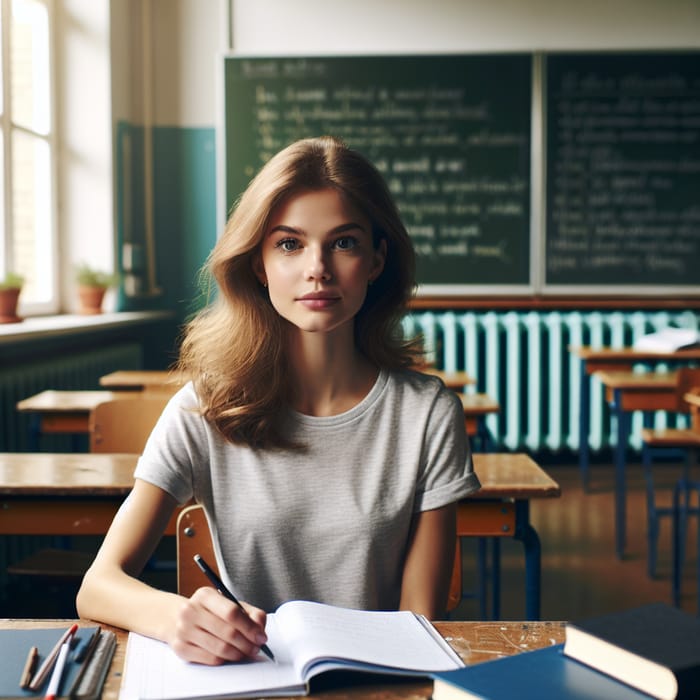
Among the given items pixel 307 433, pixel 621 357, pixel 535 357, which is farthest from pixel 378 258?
pixel 535 357

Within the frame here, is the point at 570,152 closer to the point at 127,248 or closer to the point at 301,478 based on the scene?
the point at 127,248

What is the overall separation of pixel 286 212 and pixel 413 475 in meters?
0.39

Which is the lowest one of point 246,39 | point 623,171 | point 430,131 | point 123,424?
point 123,424

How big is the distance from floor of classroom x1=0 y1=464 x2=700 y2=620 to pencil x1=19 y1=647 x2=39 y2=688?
1577 mm

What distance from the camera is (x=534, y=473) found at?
2010 mm

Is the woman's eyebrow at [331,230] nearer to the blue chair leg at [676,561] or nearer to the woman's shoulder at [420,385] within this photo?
the woman's shoulder at [420,385]

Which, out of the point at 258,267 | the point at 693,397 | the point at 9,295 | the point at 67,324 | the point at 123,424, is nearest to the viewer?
the point at 258,267

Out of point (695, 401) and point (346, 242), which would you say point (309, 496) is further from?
point (695, 401)

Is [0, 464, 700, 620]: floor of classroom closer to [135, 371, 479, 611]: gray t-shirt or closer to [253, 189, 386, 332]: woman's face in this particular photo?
[135, 371, 479, 611]: gray t-shirt

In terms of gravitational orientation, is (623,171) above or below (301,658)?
above

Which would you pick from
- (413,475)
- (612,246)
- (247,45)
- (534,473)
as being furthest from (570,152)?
(413,475)

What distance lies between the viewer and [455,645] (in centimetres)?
96

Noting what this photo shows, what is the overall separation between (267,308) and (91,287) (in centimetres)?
339

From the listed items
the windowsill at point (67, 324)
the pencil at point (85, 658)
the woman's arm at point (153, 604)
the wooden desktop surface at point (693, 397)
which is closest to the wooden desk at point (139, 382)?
the windowsill at point (67, 324)
